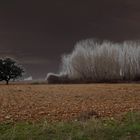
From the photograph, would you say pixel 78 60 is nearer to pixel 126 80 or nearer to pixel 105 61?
pixel 105 61

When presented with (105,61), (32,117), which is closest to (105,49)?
(105,61)

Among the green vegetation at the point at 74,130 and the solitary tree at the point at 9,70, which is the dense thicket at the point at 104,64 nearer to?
the solitary tree at the point at 9,70

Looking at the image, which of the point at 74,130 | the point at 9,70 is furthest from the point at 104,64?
the point at 74,130

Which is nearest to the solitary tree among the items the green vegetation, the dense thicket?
the dense thicket

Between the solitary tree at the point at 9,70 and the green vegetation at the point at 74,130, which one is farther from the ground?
the solitary tree at the point at 9,70

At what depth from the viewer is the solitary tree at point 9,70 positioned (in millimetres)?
58844

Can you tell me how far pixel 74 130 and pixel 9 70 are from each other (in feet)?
161

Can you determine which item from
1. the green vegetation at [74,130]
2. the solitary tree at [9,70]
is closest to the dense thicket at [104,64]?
the solitary tree at [9,70]

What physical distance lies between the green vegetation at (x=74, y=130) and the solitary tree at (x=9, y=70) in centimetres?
4713

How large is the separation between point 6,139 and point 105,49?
46.5 meters

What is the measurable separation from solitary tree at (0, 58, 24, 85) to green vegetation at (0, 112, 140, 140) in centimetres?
4713

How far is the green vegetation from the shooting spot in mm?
10852

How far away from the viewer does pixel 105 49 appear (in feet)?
185

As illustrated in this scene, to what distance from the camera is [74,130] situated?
11.4 metres
